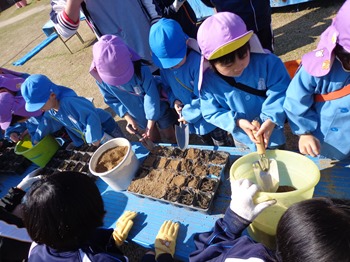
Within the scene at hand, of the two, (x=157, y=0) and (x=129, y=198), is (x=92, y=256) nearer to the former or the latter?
(x=129, y=198)

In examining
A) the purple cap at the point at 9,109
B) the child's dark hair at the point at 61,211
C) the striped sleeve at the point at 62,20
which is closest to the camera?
the child's dark hair at the point at 61,211

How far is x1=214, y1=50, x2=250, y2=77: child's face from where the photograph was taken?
139cm

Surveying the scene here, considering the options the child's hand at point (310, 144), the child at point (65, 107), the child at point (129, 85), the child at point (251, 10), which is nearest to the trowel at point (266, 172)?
the child's hand at point (310, 144)

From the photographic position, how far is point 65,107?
2.24 metres

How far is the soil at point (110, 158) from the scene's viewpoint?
177 cm

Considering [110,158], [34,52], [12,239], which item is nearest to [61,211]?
[110,158]

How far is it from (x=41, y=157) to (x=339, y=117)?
2.23 metres

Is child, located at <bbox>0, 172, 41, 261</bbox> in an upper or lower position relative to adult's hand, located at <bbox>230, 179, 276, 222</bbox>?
lower

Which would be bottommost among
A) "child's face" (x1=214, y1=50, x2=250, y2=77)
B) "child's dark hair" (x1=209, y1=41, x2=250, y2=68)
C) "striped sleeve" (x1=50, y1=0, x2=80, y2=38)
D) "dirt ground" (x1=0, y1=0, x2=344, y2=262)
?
"dirt ground" (x1=0, y1=0, x2=344, y2=262)

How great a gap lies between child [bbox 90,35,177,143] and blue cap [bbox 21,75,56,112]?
430 millimetres

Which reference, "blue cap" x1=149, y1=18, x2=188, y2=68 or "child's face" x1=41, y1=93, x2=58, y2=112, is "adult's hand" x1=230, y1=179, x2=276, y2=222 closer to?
"blue cap" x1=149, y1=18, x2=188, y2=68

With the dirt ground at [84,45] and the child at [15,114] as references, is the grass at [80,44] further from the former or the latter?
the child at [15,114]

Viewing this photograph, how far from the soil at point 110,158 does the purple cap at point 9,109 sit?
3.41ft

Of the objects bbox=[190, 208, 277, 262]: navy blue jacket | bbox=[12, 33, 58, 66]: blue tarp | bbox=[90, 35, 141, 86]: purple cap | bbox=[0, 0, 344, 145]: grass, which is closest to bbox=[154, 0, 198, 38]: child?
bbox=[90, 35, 141, 86]: purple cap
